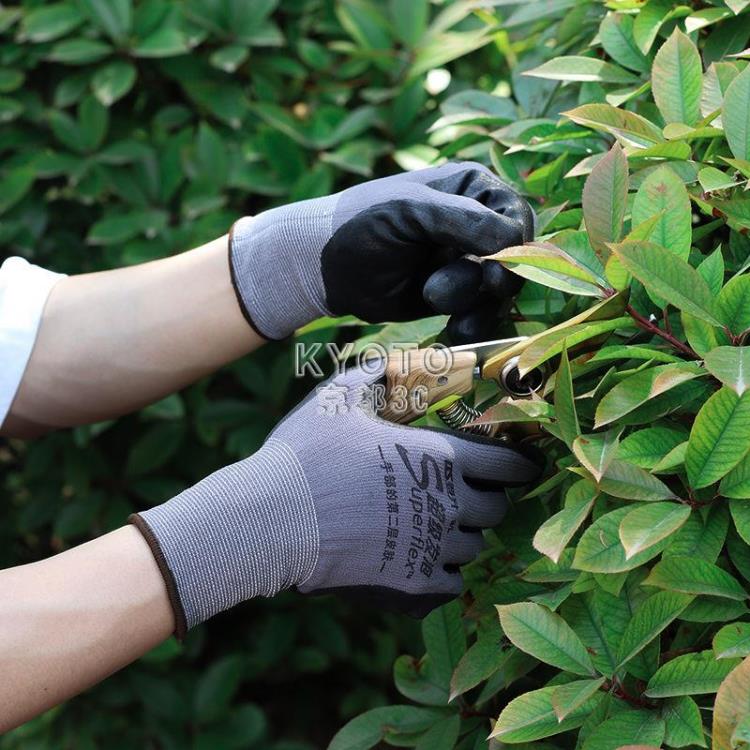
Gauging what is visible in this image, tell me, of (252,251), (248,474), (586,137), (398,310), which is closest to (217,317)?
(252,251)

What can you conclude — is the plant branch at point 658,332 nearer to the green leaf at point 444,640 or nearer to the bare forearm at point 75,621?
→ the green leaf at point 444,640

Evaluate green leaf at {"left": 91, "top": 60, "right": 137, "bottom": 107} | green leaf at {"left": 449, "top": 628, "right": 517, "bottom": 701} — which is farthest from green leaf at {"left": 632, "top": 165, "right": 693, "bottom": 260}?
green leaf at {"left": 91, "top": 60, "right": 137, "bottom": 107}

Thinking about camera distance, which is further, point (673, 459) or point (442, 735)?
point (442, 735)

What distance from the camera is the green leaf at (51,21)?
7.11ft

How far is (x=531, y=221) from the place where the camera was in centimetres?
125

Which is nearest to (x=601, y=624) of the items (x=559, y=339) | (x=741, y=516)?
(x=741, y=516)

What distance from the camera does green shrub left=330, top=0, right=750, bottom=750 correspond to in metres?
0.88

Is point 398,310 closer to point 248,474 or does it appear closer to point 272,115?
point 248,474

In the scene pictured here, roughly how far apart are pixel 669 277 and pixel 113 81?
1.60m

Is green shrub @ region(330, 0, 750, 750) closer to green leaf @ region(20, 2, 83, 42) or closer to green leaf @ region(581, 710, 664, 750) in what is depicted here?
green leaf @ region(581, 710, 664, 750)

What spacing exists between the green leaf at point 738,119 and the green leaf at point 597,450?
1.04 feet

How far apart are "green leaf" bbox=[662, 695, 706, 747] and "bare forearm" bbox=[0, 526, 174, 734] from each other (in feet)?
1.82

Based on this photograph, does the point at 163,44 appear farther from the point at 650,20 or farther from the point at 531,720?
the point at 531,720

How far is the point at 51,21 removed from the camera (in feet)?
7.15
